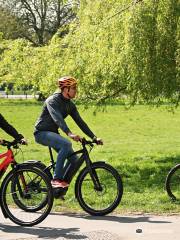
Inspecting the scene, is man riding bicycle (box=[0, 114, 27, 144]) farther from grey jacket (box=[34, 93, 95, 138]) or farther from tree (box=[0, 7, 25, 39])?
tree (box=[0, 7, 25, 39])

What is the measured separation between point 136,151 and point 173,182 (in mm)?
8002

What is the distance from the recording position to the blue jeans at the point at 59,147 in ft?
22.9

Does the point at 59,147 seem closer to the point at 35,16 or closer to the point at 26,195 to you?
the point at 26,195

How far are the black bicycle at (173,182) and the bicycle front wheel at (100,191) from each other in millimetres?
947

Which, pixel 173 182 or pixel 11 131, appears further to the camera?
pixel 173 182

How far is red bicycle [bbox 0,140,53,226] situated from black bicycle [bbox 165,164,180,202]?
1848 mm

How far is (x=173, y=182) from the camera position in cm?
772

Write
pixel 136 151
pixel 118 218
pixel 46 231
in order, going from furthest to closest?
pixel 136 151 < pixel 118 218 < pixel 46 231

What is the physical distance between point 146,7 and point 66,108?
2852 millimetres

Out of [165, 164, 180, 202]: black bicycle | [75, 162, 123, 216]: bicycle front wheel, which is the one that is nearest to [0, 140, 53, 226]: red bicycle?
[75, 162, 123, 216]: bicycle front wheel

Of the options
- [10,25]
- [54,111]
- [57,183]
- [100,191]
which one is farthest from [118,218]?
[10,25]

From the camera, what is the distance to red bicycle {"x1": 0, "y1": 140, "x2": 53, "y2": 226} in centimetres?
651

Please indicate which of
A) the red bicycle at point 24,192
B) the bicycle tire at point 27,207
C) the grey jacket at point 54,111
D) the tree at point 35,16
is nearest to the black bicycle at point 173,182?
the grey jacket at point 54,111

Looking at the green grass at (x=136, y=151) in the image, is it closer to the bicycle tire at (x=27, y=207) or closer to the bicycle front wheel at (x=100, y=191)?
the bicycle front wheel at (x=100, y=191)
